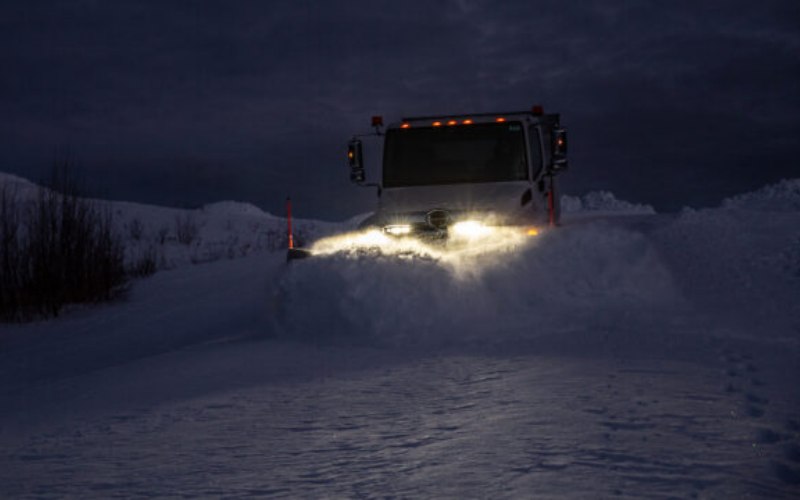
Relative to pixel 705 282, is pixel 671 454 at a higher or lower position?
lower

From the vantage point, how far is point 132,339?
31.6ft

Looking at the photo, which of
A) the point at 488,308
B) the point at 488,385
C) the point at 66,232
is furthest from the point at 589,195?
the point at 488,385

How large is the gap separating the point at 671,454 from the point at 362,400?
1992 millimetres

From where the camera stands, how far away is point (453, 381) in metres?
4.95

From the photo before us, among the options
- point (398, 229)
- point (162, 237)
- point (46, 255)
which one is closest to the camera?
point (398, 229)

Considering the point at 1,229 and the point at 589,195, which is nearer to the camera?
the point at 1,229

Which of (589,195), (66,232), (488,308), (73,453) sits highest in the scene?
(589,195)

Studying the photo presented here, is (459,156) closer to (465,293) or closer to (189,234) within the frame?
(465,293)

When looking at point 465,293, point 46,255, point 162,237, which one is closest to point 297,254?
point 465,293

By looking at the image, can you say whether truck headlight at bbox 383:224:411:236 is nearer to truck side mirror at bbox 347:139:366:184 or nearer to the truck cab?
the truck cab

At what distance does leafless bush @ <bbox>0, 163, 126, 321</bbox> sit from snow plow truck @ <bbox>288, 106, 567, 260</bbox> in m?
6.20

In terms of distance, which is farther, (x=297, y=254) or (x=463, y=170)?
(x=463, y=170)

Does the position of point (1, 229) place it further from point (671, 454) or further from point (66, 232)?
point (671, 454)

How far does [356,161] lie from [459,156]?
1.34 metres
